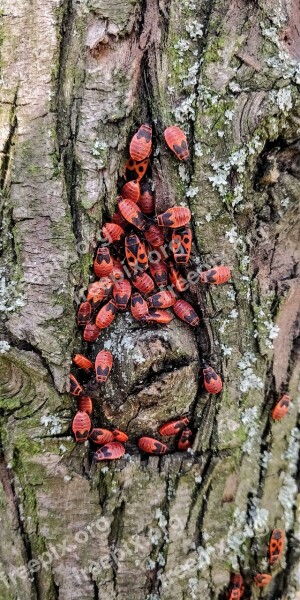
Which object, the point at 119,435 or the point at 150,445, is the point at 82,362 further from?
the point at 150,445

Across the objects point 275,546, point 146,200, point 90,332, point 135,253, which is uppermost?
point 146,200

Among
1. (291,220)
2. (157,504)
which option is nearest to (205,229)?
(291,220)

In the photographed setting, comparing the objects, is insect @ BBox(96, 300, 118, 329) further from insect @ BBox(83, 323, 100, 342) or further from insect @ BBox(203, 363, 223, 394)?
insect @ BBox(203, 363, 223, 394)

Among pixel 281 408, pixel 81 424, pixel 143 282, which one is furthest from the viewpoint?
pixel 281 408

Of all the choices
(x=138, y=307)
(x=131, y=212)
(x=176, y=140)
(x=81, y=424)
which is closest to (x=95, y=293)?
(x=138, y=307)

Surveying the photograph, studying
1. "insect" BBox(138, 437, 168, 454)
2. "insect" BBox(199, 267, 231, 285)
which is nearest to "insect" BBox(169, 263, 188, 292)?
"insect" BBox(199, 267, 231, 285)

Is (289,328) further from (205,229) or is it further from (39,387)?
(39,387)
